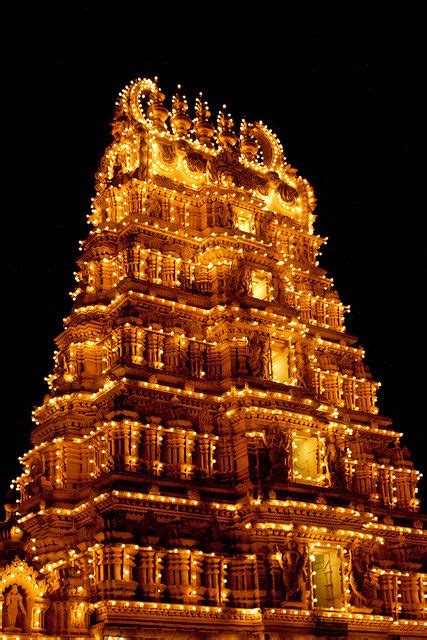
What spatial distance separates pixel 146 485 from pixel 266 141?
20609 mm

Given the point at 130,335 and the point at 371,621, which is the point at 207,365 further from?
the point at 371,621

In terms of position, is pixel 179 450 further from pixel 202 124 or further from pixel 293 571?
pixel 202 124

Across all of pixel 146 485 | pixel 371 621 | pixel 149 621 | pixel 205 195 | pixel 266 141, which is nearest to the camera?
pixel 149 621

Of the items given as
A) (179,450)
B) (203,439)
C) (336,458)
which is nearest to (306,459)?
(336,458)

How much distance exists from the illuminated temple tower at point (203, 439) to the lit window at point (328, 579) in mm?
79

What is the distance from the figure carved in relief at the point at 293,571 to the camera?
95.0ft

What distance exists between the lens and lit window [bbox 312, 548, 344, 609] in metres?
31.0

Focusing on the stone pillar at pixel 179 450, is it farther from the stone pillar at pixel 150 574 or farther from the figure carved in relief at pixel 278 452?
the stone pillar at pixel 150 574

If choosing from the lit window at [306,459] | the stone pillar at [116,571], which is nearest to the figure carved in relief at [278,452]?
the lit window at [306,459]

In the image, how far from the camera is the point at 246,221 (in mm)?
38938

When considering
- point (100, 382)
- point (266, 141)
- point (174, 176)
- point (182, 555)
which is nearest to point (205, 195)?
point (174, 176)

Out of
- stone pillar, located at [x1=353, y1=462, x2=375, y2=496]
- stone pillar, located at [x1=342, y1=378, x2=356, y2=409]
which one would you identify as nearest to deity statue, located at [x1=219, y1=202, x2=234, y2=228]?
stone pillar, located at [x1=342, y1=378, x2=356, y2=409]

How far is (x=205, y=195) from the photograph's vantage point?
123 ft

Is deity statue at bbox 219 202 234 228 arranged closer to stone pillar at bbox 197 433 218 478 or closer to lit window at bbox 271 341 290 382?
lit window at bbox 271 341 290 382
